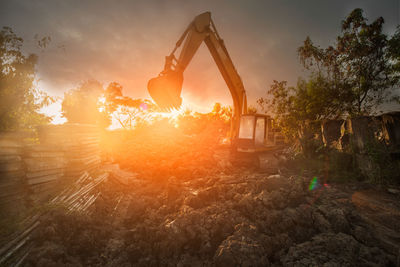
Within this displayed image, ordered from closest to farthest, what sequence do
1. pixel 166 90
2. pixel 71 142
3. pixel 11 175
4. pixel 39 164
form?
pixel 11 175, pixel 39 164, pixel 166 90, pixel 71 142

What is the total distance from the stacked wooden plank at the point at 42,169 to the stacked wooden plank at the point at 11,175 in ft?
0.40

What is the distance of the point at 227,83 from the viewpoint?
809 cm

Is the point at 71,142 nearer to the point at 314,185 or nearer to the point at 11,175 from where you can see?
the point at 11,175

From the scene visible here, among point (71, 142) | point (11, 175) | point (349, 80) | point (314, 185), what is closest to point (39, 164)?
point (11, 175)

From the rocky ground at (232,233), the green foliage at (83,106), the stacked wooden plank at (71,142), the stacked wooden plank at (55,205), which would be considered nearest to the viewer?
the rocky ground at (232,233)

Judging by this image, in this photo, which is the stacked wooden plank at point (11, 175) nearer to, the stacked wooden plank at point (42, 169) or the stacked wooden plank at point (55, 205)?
the stacked wooden plank at point (42, 169)

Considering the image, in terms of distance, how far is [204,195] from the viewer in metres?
3.96

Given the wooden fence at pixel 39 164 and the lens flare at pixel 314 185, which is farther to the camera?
the lens flare at pixel 314 185

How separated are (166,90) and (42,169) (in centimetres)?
371

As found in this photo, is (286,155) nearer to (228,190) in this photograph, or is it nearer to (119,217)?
(228,190)

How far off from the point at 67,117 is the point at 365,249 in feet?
107

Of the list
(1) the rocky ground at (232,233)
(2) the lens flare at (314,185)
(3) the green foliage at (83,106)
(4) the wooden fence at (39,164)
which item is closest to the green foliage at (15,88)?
(4) the wooden fence at (39,164)

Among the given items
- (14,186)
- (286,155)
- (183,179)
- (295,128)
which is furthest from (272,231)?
(295,128)

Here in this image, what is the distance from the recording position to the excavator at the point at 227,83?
510 centimetres
